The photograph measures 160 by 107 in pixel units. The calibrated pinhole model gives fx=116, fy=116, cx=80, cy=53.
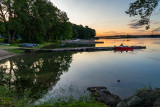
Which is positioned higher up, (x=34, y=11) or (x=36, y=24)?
(x=34, y=11)

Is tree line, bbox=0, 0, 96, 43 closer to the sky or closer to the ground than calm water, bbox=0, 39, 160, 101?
closer to the sky

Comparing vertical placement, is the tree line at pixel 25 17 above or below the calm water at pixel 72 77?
above

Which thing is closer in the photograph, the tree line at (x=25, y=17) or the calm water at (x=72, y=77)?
the calm water at (x=72, y=77)

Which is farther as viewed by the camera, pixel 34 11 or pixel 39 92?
pixel 34 11

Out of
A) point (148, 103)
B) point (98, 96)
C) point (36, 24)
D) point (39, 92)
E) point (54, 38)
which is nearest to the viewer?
point (148, 103)

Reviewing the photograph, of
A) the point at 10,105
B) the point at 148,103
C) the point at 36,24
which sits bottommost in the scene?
the point at 10,105

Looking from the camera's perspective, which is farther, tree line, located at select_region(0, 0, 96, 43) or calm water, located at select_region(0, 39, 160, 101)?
tree line, located at select_region(0, 0, 96, 43)

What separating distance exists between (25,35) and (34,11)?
17.8 m

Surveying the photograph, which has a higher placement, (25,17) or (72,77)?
(25,17)

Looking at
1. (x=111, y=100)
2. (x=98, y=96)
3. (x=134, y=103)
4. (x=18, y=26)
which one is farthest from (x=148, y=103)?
(x=18, y=26)

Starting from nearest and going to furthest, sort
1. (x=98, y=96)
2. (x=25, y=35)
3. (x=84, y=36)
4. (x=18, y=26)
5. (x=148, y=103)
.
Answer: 1. (x=148, y=103)
2. (x=98, y=96)
3. (x=18, y=26)
4. (x=25, y=35)
5. (x=84, y=36)

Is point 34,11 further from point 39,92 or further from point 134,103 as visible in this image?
point 134,103

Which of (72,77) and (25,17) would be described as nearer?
(72,77)

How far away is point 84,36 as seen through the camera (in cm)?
17612
